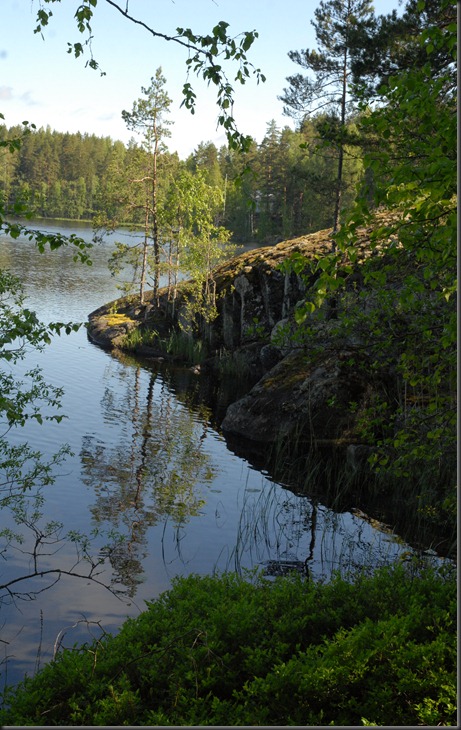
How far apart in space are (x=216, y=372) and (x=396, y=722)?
71.8 feet

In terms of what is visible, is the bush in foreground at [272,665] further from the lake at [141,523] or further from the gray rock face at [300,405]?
the gray rock face at [300,405]

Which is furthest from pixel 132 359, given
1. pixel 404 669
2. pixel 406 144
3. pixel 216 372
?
pixel 404 669

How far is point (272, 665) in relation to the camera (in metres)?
4.95

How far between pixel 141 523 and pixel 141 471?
8.93 feet

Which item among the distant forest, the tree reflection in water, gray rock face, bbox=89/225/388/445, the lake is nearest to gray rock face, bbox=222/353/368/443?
gray rock face, bbox=89/225/388/445

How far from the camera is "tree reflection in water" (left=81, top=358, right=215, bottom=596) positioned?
1081cm

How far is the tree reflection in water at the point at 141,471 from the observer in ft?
35.5

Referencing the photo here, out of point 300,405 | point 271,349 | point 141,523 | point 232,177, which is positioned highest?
point 232,177

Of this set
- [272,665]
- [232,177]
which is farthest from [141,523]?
[232,177]

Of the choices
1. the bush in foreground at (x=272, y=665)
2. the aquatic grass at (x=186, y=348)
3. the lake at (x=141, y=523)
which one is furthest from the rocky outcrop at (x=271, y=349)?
the bush in foreground at (x=272, y=665)

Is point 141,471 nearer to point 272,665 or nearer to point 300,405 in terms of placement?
point 300,405

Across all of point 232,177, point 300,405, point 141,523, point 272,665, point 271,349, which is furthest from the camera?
point 232,177

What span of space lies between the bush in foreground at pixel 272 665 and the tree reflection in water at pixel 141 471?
12.1ft

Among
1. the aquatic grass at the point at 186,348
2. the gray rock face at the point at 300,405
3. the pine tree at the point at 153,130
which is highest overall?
the pine tree at the point at 153,130
